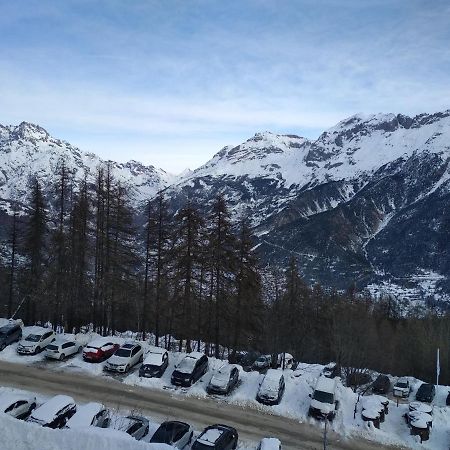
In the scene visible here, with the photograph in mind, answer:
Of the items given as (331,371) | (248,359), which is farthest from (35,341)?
(331,371)

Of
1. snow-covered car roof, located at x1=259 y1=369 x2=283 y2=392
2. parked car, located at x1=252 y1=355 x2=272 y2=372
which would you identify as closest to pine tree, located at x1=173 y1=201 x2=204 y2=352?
snow-covered car roof, located at x1=259 y1=369 x2=283 y2=392

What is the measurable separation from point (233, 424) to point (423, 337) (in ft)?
208

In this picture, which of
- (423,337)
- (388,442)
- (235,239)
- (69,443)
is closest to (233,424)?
(388,442)

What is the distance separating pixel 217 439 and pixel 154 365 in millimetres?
A: 10824

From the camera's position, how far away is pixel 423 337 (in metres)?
79.6

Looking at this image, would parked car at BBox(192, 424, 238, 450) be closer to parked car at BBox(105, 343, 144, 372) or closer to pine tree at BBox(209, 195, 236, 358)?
parked car at BBox(105, 343, 144, 372)

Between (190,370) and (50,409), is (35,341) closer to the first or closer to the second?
(190,370)

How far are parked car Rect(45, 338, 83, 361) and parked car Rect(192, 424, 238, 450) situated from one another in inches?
600

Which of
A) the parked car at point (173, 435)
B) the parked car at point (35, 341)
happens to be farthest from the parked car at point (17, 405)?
the parked car at point (35, 341)

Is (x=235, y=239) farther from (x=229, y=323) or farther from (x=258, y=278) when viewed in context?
(x=229, y=323)

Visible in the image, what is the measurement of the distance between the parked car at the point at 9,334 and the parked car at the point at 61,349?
3.63m

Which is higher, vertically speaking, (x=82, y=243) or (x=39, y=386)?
(x=82, y=243)

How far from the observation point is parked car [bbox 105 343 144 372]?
3134cm

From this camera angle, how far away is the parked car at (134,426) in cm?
2150
